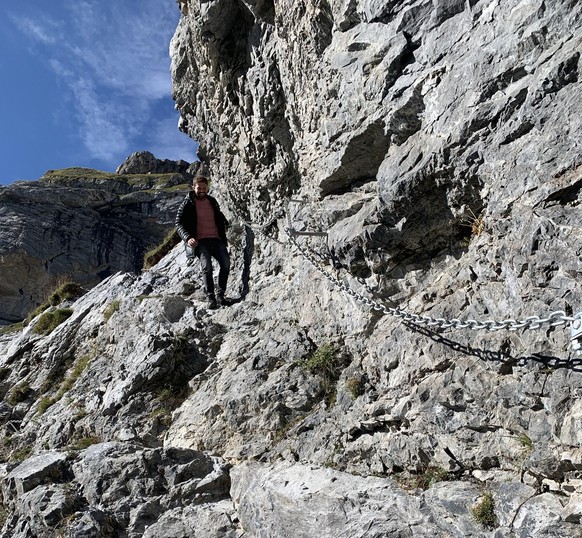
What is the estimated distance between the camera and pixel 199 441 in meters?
7.90

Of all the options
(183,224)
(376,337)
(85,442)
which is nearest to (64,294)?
(183,224)

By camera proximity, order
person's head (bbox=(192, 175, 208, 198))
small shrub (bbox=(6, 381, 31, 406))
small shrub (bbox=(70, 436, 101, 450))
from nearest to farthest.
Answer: small shrub (bbox=(70, 436, 101, 450)), small shrub (bbox=(6, 381, 31, 406)), person's head (bbox=(192, 175, 208, 198))

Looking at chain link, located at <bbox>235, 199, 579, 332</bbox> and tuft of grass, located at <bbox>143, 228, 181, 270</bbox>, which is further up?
tuft of grass, located at <bbox>143, 228, 181, 270</bbox>

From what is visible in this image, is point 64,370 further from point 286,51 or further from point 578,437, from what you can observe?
point 578,437

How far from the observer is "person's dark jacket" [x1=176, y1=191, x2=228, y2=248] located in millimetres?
12141

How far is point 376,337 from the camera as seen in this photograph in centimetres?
734

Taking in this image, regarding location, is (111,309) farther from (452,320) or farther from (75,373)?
(452,320)

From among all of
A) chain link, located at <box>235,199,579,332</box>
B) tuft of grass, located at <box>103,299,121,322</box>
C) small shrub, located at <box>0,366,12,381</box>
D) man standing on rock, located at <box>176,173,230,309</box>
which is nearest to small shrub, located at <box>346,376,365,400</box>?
chain link, located at <box>235,199,579,332</box>

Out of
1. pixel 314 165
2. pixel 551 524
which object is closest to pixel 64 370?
pixel 314 165

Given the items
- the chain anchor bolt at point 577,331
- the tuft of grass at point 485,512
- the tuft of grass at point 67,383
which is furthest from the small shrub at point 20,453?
the chain anchor bolt at point 577,331

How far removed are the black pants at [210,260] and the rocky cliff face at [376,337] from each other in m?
0.87

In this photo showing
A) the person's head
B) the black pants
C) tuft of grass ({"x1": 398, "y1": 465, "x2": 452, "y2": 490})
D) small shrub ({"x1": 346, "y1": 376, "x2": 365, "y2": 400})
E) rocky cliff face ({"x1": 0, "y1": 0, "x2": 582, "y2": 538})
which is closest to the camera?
rocky cliff face ({"x1": 0, "y1": 0, "x2": 582, "y2": 538})

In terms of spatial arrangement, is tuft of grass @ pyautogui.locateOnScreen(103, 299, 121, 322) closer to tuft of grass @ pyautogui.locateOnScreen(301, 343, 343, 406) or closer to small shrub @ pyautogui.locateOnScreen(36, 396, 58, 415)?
small shrub @ pyautogui.locateOnScreen(36, 396, 58, 415)

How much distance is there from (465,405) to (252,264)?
8174mm
